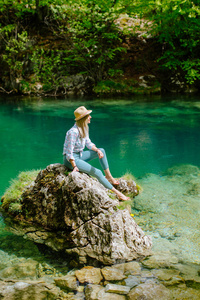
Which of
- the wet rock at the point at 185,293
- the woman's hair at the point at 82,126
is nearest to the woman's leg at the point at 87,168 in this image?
the woman's hair at the point at 82,126

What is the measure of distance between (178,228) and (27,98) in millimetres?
17617

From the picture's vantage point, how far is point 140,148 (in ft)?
35.3

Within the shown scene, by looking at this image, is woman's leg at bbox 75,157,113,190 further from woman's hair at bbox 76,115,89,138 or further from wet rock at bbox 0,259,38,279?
wet rock at bbox 0,259,38,279

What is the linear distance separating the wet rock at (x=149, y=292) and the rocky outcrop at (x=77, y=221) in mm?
664

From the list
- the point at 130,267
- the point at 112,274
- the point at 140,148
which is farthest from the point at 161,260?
the point at 140,148

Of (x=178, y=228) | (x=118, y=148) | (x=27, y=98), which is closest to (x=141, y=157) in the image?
(x=118, y=148)

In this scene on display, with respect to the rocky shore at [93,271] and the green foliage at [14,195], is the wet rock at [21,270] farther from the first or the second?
the green foliage at [14,195]

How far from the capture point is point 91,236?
4.45m

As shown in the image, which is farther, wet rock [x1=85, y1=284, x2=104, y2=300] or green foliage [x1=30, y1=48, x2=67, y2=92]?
green foliage [x1=30, y1=48, x2=67, y2=92]

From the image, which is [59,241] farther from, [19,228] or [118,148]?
[118,148]

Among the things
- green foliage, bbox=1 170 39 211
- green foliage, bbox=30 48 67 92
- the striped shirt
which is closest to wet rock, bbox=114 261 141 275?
the striped shirt

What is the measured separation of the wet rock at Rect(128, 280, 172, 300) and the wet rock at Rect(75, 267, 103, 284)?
1.81 ft

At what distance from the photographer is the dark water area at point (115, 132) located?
9.39 m

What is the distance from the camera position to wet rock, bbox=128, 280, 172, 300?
3416mm
